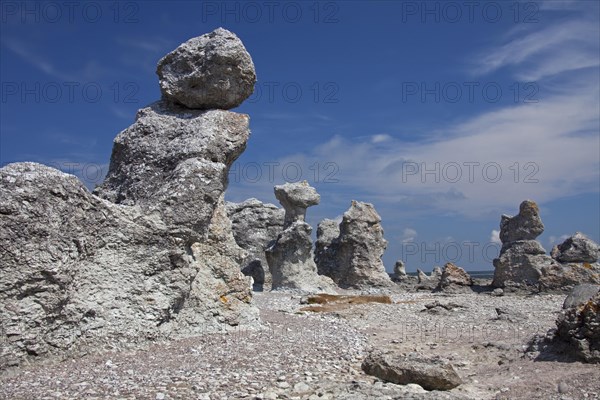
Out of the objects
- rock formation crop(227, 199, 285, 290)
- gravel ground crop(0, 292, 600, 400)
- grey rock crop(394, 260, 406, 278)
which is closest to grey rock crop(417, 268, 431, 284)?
grey rock crop(394, 260, 406, 278)

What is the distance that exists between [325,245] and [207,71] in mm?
22231

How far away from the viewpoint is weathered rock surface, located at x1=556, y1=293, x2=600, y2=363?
9.08m

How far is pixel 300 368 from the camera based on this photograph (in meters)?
8.06

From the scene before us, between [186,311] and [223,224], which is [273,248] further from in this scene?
[186,311]

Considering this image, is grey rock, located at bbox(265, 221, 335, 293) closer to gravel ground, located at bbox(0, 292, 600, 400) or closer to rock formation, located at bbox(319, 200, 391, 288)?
rock formation, located at bbox(319, 200, 391, 288)

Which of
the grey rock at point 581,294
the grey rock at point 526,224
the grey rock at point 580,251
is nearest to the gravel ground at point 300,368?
the grey rock at point 581,294

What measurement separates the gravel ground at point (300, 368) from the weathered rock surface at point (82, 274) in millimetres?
396

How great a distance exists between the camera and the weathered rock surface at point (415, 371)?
7.80 meters

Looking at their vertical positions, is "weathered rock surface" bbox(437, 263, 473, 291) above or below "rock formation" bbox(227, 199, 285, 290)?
below

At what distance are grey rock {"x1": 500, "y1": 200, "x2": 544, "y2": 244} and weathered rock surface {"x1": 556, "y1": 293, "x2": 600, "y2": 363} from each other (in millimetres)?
18952

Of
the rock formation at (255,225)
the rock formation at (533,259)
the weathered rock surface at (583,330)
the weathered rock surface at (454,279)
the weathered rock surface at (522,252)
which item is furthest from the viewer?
the rock formation at (255,225)

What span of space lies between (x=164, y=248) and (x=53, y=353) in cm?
245

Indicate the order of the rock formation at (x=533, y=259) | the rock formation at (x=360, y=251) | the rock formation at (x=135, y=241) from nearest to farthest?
the rock formation at (x=135, y=241), the rock formation at (x=533, y=259), the rock formation at (x=360, y=251)

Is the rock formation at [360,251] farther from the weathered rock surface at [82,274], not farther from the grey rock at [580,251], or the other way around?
the weathered rock surface at [82,274]
